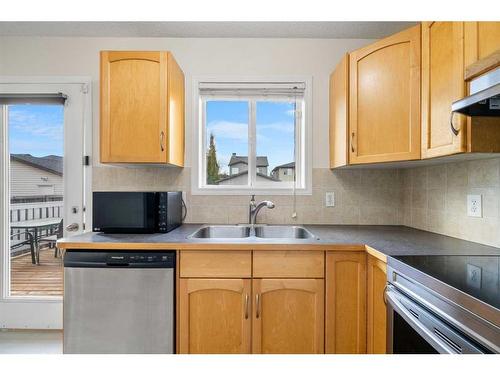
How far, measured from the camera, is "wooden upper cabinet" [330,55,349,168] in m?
1.81

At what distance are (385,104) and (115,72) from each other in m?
1.63

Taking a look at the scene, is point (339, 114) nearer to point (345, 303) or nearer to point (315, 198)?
point (315, 198)

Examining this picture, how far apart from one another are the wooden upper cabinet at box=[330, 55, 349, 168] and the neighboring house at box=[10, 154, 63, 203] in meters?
2.07

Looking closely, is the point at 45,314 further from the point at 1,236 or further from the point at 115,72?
the point at 115,72

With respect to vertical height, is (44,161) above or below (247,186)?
above

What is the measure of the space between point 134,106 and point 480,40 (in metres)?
1.73

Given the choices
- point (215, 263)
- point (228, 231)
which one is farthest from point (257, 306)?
point (228, 231)

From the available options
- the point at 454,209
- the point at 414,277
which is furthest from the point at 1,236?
A: the point at 454,209

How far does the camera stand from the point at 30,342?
2080 millimetres

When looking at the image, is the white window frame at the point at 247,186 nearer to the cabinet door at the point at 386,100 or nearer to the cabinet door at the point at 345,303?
the cabinet door at the point at 386,100

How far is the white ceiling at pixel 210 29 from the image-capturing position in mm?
2061

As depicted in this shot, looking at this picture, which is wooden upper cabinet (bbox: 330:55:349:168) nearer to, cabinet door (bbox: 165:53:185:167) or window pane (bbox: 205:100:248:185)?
window pane (bbox: 205:100:248:185)

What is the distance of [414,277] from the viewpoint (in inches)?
39.8

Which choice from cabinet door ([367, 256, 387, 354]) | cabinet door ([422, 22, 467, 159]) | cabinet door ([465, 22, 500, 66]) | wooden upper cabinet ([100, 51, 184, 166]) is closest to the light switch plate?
cabinet door ([367, 256, 387, 354])
